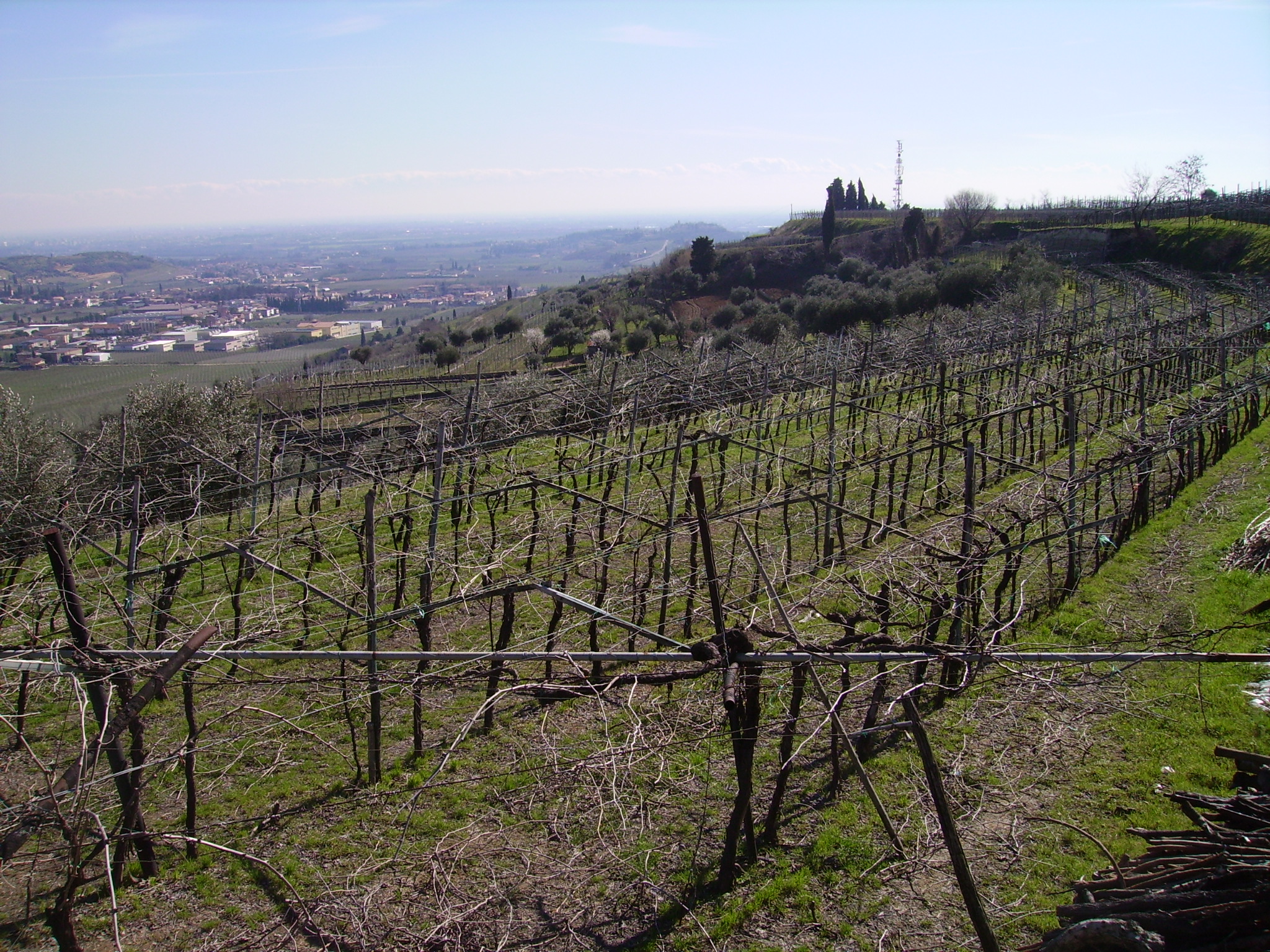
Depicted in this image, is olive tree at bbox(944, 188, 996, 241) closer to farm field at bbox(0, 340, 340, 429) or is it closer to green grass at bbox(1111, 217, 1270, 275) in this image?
green grass at bbox(1111, 217, 1270, 275)

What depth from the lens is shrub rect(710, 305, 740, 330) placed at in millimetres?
48938

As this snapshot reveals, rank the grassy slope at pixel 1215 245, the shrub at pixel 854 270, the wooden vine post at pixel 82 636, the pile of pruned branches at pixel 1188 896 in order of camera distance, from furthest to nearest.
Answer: the shrub at pixel 854 270
the grassy slope at pixel 1215 245
the wooden vine post at pixel 82 636
the pile of pruned branches at pixel 1188 896

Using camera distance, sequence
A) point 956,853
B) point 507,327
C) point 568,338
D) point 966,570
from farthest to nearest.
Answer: point 507,327
point 568,338
point 966,570
point 956,853

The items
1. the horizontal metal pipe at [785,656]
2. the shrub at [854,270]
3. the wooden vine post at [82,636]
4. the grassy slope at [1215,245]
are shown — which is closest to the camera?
the horizontal metal pipe at [785,656]

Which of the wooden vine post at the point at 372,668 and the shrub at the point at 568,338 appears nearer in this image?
the wooden vine post at the point at 372,668

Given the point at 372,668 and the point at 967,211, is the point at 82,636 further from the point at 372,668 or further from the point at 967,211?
the point at 967,211

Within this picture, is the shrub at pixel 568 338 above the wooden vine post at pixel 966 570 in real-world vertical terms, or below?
above

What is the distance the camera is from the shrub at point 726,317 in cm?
4894

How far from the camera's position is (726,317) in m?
49.1

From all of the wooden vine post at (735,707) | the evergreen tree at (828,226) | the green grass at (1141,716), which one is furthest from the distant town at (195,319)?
the green grass at (1141,716)

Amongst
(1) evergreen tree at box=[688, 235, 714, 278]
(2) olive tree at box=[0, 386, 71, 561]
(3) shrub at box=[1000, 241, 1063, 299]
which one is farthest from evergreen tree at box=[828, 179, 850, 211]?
(2) olive tree at box=[0, 386, 71, 561]

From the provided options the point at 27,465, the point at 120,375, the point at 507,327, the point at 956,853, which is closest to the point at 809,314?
the point at 507,327

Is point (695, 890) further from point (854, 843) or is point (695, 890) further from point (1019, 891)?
point (1019, 891)

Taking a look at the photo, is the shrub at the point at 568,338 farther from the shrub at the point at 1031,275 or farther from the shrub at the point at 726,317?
the shrub at the point at 1031,275
